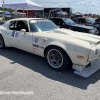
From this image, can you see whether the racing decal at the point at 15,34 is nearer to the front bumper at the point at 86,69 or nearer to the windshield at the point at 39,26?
the windshield at the point at 39,26

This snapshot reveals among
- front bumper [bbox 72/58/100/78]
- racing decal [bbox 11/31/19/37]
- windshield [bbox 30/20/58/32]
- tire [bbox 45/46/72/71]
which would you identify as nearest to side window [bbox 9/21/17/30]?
racing decal [bbox 11/31/19/37]

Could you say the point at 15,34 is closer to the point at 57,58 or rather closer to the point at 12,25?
the point at 12,25

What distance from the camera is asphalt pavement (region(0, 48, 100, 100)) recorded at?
7.32 feet

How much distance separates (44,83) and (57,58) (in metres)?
0.82

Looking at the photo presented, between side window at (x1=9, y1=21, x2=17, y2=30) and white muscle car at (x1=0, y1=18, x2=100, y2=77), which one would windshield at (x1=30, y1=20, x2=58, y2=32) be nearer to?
white muscle car at (x1=0, y1=18, x2=100, y2=77)

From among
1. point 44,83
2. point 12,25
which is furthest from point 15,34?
point 44,83

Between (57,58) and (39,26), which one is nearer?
(57,58)

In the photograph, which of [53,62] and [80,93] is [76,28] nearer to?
[53,62]

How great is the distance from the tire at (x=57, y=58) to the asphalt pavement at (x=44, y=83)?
0.17 m

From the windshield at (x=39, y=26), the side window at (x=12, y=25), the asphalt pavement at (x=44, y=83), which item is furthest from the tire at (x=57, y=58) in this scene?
the side window at (x=12, y=25)

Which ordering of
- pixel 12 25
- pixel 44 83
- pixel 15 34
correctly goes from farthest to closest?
pixel 12 25 < pixel 15 34 < pixel 44 83

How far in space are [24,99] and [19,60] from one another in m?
2.01

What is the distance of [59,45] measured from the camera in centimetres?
293

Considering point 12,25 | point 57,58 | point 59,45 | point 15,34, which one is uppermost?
point 12,25
